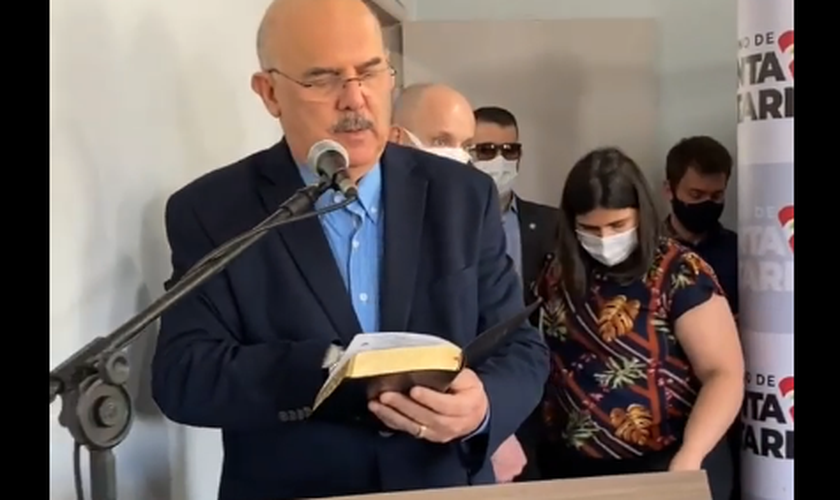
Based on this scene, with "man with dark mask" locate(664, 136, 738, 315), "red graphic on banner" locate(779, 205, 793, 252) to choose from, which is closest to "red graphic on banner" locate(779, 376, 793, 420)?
"red graphic on banner" locate(779, 205, 793, 252)

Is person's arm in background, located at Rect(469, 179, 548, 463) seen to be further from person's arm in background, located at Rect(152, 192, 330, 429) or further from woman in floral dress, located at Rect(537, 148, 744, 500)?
woman in floral dress, located at Rect(537, 148, 744, 500)

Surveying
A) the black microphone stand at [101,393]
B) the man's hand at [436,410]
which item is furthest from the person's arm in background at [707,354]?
the black microphone stand at [101,393]

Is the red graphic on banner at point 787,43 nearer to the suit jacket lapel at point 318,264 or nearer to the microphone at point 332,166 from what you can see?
the suit jacket lapel at point 318,264

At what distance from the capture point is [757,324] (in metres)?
2.06

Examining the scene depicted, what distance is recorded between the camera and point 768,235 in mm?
2027

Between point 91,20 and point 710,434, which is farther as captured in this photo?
point 710,434

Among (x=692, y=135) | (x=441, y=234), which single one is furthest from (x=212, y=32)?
(x=692, y=135)

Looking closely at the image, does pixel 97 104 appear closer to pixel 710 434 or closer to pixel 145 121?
pixel 145 121

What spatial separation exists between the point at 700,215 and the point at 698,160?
23 centimetres

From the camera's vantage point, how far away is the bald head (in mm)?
2256

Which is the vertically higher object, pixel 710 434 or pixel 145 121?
pixel 145 121

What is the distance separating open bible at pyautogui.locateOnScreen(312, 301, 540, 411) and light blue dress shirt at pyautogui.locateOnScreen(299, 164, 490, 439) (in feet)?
0.62
